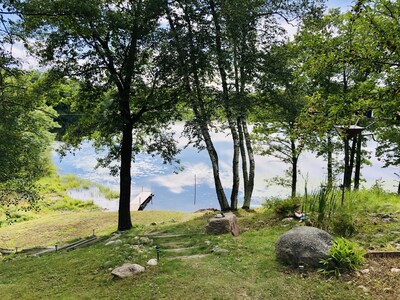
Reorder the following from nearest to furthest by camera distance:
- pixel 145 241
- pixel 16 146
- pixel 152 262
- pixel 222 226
Answer: pixel 152 262 → pixel 222 226 → pixel 145 241 → pixel 16 146

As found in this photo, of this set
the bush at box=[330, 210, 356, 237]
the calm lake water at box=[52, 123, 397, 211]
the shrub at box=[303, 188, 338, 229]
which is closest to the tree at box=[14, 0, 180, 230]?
the shrub at box=[303, 188, 338, 229]

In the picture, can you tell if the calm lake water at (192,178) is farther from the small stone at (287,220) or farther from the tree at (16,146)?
the small stone at (287,220)

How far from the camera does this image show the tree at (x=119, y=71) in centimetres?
859

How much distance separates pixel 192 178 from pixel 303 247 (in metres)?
23.4

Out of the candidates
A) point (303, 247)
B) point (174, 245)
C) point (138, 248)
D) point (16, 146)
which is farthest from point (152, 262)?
point (16, 146)

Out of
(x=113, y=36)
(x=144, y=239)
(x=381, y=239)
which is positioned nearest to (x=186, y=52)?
(x=113, y=36)

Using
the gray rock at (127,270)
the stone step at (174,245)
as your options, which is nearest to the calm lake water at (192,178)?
the stone step at (174,245)

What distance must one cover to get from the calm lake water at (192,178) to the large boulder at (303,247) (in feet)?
43.2

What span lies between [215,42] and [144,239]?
6057mm

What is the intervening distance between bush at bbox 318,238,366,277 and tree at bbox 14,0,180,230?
6.64 metres

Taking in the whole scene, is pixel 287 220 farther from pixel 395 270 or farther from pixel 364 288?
pixel 364 288

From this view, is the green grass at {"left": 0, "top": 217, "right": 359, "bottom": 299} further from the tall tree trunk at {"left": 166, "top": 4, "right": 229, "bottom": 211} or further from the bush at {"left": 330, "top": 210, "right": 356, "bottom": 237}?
the tall tree trunk at {"left": 166, "top": 4, "right": 229, "bottom": 211}

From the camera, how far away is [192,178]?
28.3 metres

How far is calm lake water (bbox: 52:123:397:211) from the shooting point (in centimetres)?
2200
